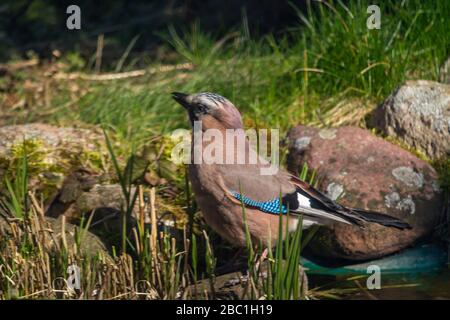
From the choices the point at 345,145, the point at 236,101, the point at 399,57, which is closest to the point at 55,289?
the point at 345,145

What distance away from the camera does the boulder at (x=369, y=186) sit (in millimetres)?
6582

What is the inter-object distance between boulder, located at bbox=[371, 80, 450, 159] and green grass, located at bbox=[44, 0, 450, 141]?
0.59 metres

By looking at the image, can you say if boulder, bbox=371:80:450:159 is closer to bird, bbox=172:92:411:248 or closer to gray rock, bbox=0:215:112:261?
bird, bbox=172:92:411:248

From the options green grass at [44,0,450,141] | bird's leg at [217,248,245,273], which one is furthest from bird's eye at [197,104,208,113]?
green grass at [44,0,450,141]

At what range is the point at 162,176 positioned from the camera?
24.0 ft

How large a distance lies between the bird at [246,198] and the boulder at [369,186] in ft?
1.84

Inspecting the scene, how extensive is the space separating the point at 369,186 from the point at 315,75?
1830mm

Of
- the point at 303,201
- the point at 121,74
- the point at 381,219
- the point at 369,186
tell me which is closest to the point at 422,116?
the point at 369,186

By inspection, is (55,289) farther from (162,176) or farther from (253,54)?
(253,54)

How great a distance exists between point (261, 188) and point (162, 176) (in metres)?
1.53

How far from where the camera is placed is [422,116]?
729 centimetres

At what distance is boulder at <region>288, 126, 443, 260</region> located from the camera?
658cm

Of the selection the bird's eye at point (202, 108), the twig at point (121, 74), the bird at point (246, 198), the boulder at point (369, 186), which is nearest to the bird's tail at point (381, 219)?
the bird at point (246, 198)
